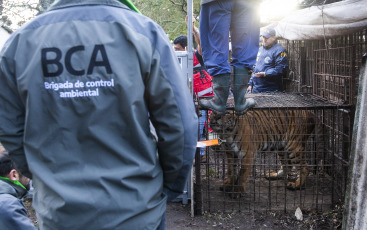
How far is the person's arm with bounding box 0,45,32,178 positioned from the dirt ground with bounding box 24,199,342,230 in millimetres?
3442

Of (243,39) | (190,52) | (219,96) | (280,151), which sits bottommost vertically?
(280,151)

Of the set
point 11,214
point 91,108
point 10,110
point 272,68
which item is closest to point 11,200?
point 11,214

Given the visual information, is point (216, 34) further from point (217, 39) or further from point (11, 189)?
point (11, 189)

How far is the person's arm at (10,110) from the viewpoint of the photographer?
2.34 meters

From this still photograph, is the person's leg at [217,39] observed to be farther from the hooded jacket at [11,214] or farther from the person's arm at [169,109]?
the hooded jacket at [11,214]

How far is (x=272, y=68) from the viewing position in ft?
28.3

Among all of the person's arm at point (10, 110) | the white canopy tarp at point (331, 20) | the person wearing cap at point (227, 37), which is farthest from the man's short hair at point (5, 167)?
the white canopy tarp at point (331, 20)

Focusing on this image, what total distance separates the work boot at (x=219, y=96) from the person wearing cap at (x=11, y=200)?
2304 mm

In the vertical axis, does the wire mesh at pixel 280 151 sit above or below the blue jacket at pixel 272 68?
below

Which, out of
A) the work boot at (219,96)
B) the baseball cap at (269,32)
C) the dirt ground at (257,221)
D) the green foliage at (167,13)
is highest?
the green foliage at (167,13)

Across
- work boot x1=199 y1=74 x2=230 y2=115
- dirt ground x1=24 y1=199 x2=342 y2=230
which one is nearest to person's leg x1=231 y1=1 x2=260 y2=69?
work boot x1=199 y1=74 x2=230 y2=115

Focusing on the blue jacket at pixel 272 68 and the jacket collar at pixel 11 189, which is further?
the blue jacket at pixel 272 68

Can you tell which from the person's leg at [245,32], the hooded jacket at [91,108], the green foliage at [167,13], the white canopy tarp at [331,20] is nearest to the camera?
the hooded jacket at [91,108]

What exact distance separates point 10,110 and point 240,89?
9.82 feet
